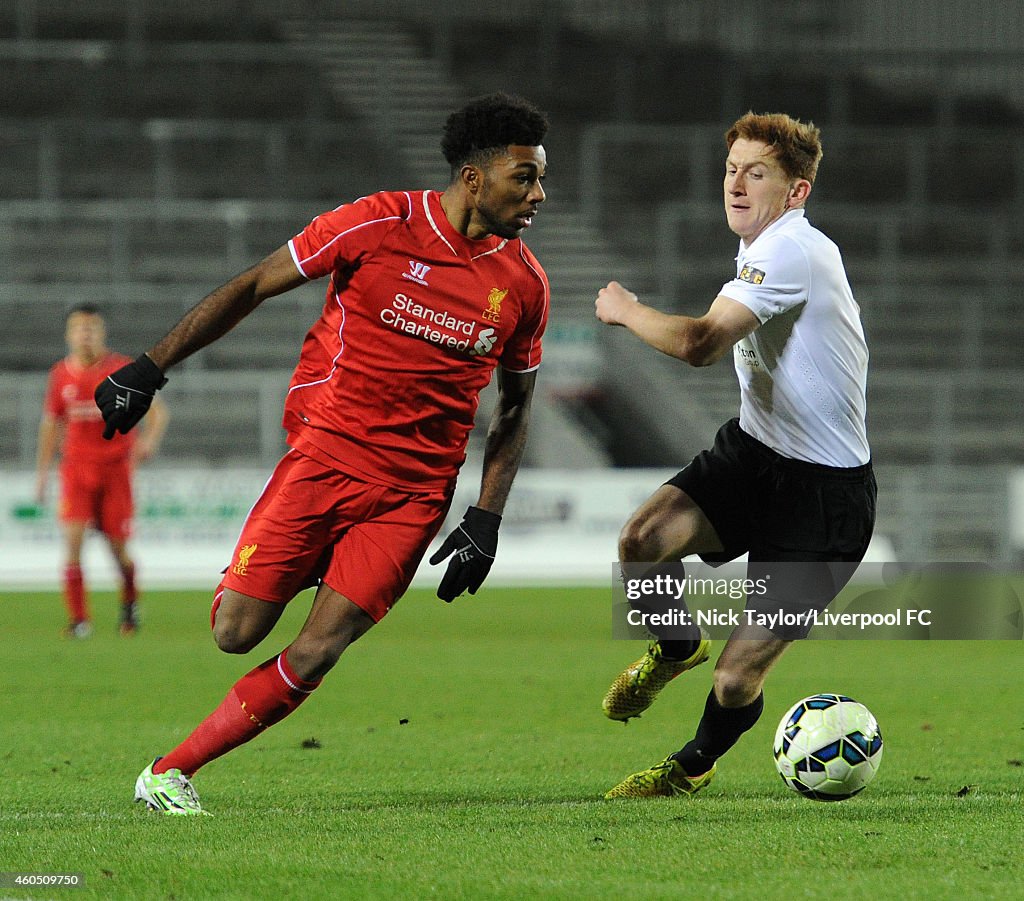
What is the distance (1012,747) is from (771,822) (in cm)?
243

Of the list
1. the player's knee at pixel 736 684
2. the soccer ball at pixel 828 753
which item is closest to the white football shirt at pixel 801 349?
the player's knee at pixel 736 684

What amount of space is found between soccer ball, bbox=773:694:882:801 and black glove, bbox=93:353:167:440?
7.79 ft

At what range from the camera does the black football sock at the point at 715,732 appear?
5496 mm

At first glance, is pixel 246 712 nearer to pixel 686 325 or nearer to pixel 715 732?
pixel 715 732

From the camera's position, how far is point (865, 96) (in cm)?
2561

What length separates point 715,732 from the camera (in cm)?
554

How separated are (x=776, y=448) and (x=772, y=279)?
0.68m

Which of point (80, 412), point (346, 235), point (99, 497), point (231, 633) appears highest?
point (346, 235)

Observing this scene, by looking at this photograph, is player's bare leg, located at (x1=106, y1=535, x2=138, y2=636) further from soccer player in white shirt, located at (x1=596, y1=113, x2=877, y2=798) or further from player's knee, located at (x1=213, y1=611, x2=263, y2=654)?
soccer player in white shirt, located at (x1=596, y1=113, x2=877, y2=798)

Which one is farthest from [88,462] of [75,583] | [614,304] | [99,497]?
[614,304]

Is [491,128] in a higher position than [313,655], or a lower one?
higher

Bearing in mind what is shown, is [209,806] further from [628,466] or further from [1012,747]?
[628,466]

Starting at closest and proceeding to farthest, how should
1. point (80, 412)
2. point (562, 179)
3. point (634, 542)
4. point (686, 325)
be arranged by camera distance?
1. point (686, 325)
2. point (634, 542)
3. point (80, 412)
4. point (562, 179)

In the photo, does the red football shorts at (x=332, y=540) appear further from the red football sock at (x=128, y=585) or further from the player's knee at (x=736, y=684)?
the red football sock at (x=128, y=585)
